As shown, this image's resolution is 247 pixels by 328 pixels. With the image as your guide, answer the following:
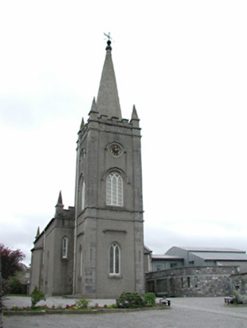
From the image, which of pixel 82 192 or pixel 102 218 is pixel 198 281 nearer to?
pixel 102 218

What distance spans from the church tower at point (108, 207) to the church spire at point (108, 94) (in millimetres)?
117

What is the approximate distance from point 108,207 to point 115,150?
600 centimetres

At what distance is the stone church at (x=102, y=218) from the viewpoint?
28750mm

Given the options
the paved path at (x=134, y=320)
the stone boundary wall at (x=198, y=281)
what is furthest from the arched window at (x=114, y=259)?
the paved path at (x=134, y=320)

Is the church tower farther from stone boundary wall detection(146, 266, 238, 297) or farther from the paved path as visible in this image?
the paved path

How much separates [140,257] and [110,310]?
13525 millimetres

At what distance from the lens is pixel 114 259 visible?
29.4m

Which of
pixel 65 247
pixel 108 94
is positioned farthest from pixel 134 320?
pixel 108 94

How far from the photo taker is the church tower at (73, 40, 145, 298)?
28.5 metres

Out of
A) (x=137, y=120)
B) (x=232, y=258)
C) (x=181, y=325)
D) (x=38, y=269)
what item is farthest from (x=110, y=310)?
(x=232, y=258)

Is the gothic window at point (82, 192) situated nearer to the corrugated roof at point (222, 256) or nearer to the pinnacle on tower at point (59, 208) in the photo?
the pinnacle on tower at point (59, 208)

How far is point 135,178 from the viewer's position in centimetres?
3272

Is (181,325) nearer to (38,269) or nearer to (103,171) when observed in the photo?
(103,171)

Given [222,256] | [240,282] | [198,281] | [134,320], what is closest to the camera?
[134,320]
